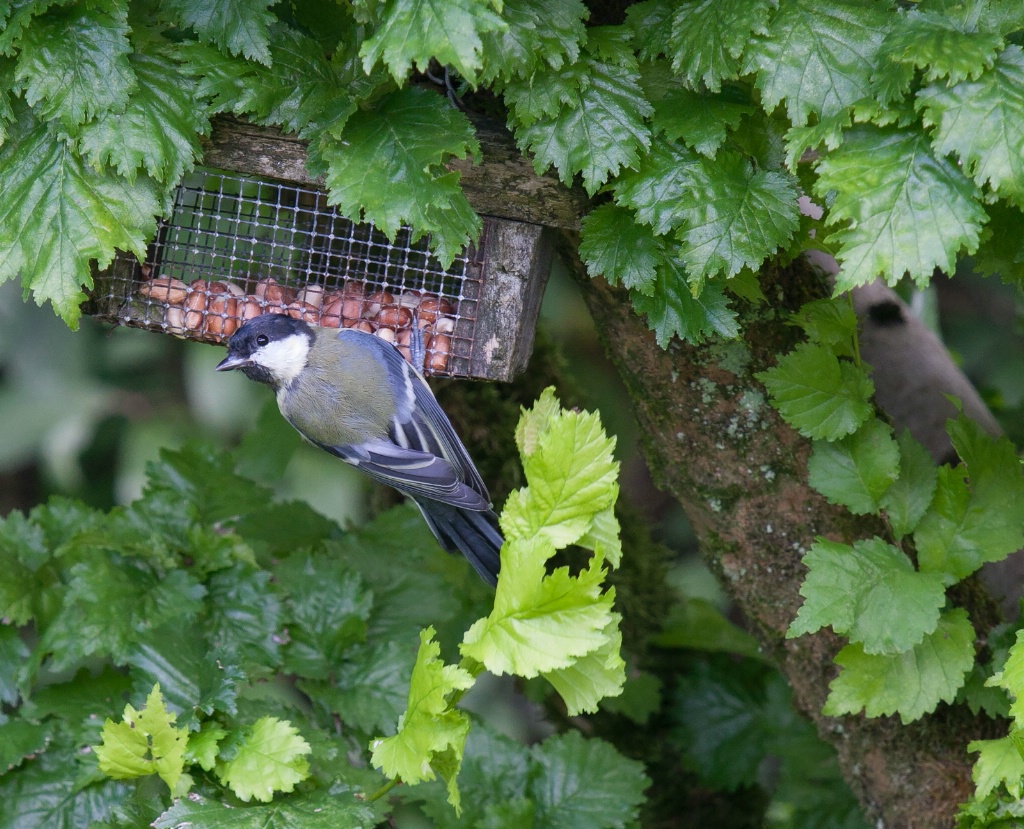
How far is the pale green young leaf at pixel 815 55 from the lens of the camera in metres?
1.31

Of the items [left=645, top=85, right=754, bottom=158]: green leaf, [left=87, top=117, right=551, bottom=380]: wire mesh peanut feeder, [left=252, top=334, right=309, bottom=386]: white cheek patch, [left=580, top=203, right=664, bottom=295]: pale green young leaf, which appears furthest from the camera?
[left=252, top=334, right=309, bottom=386]: white cheek patch

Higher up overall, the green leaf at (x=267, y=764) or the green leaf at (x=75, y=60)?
the green leaf at (x=75, y=60)

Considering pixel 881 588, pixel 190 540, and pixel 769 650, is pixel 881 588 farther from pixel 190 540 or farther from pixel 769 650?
pixel 190 540

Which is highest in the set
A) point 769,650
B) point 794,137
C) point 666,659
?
point 794,137

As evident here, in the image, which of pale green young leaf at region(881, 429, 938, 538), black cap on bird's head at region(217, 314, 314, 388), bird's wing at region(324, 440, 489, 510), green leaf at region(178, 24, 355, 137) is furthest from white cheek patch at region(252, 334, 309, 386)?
pale green young leaf at region(881, 429, 938, 538)

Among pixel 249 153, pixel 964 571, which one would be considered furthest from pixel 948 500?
pixel 249 153

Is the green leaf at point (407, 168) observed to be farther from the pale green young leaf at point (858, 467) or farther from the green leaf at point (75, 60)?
the pale green young leaf at point (858, 467)

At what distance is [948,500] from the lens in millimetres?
1627

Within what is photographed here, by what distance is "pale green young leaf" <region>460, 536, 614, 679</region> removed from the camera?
1.17 m

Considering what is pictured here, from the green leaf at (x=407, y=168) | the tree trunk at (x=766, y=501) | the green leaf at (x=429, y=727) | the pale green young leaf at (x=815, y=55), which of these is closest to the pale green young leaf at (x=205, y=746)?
the green leaf at (x=429, y=727)

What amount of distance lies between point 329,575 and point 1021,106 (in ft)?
4.81

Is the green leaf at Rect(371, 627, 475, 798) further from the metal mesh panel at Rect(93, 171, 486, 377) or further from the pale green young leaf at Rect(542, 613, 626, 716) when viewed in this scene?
the metal mesh panel at Rect(93, 171, 486, 377)

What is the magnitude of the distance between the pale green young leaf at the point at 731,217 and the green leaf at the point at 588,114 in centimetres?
11

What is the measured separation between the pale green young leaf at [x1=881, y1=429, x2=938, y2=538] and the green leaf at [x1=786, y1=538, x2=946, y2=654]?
0.08 metres
